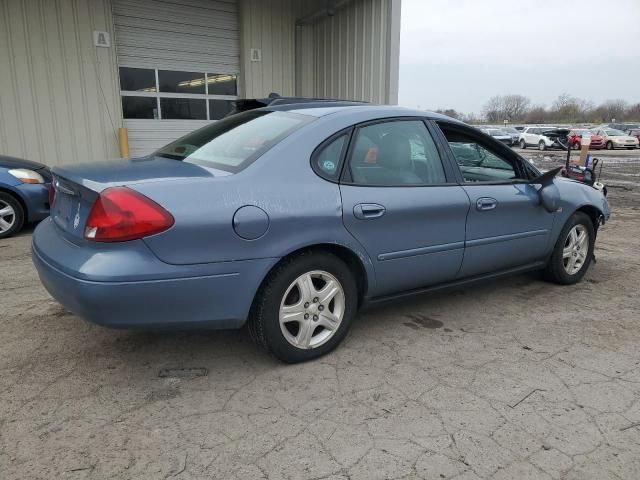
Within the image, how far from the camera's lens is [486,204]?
364 cm

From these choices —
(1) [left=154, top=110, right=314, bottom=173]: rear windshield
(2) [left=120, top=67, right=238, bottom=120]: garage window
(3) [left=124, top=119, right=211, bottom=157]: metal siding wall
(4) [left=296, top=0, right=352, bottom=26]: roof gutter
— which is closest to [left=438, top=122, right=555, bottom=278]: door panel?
(1) [left=154, top=110, right=314, bottom=173]: rear windshield

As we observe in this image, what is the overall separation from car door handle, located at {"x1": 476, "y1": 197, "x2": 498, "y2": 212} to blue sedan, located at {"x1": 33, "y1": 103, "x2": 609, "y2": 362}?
11 millimetres

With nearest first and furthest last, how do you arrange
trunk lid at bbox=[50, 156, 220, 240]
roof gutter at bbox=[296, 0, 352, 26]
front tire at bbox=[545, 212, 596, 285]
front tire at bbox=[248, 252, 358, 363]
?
1. trunk lid at bbox=[50, 156, 220, 240]
2. front tire at bbox=[248, 252, 358, 363]
3. front tire at bbox=[545, 212, 596, 285]
4. roof gutter at bbox=[296, 0, 352, 26]

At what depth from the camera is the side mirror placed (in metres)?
4.03

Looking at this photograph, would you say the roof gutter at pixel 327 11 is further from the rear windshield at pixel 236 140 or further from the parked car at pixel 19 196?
the rear windshield at pixel 236 140

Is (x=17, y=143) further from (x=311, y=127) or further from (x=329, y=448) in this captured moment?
(x=329, y=448)

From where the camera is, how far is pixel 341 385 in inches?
110

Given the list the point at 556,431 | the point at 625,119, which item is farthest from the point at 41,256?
the point at 625,119

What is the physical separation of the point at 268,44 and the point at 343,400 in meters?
9.46

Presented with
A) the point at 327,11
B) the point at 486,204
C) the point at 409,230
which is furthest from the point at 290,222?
the point at 327,11

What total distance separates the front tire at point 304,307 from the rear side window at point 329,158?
47 centimetres

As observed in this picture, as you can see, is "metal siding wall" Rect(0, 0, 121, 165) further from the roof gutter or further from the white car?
the white car

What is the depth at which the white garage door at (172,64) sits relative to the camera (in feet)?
30.7

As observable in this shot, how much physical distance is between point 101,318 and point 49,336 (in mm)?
1167
